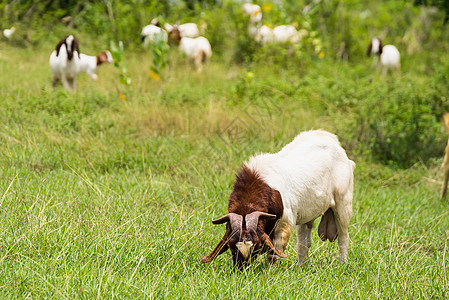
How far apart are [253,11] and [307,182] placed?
37.6ft

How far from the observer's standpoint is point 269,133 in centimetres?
885

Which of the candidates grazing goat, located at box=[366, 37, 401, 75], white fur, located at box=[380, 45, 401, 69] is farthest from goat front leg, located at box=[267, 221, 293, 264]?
white fur, located at box=[380, 45, 401, 69]

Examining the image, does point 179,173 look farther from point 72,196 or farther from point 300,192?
point 300,192

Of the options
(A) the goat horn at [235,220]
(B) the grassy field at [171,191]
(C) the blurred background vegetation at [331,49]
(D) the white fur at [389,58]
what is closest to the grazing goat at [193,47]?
(C) the blurred background vegetation at [331,49]

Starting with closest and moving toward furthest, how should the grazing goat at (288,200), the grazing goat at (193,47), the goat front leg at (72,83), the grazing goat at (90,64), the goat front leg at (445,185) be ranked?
the grazing goat at (288,200) < the goat front leg at (445,185) < the goat front leg at (72,83) < the grazing goat at (90,64) < the grazing goat at (193,47)

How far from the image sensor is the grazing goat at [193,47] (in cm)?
1387

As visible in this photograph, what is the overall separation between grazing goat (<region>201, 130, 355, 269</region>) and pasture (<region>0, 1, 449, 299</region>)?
18cm

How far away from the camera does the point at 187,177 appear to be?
705 cm

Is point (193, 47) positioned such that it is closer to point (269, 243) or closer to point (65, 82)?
point (65, 82)

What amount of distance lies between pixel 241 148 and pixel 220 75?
18.0ft

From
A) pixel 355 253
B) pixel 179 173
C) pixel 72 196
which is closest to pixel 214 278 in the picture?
pixel 355 253

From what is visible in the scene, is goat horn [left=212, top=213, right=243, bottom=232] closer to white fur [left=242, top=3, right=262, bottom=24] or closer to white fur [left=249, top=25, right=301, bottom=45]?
white fur [left=249, top=25, right=301, bottom=45]

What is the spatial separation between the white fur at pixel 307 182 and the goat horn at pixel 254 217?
347 millimetres

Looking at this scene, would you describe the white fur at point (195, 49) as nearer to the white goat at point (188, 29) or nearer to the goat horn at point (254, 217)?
the white goat at point (188, 29)
